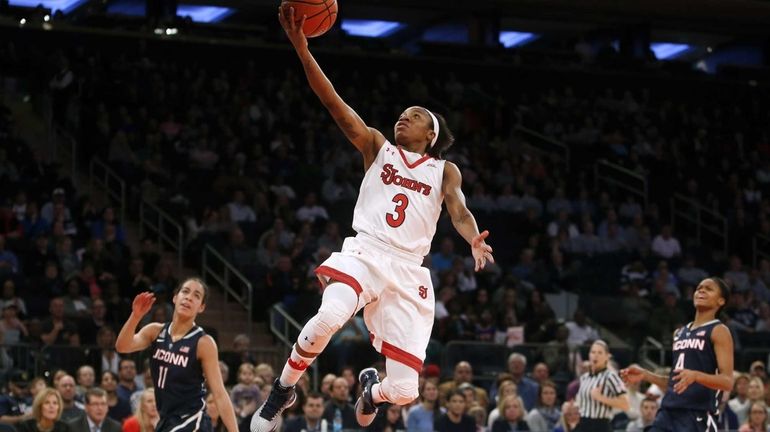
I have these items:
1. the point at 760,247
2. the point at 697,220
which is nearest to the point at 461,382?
the point at 697,220

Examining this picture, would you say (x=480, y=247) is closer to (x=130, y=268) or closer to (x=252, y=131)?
(x=130, y=268)

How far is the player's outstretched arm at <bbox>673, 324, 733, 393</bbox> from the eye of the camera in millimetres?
9820

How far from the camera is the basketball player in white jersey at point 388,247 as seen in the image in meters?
8.83

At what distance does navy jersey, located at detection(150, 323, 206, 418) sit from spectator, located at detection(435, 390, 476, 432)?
536 centimetres

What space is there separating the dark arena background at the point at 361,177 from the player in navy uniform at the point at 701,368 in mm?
4159

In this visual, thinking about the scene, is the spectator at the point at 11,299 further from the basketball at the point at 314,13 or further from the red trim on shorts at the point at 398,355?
the basketball at the point at 314,13

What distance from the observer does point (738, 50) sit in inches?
1296

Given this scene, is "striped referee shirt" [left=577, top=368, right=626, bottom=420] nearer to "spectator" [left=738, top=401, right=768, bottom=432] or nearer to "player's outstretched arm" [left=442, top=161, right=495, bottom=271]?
"spectator" [left=738, top=401, right=768, bottom=432]

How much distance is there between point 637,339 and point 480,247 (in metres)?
12.2

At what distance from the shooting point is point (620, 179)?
26734 millimetres

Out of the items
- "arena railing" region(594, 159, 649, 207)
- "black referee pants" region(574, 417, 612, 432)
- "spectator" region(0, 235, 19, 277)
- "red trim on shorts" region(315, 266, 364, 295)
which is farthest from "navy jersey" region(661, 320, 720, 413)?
"arena railing" region(594, 159, 649, 207)

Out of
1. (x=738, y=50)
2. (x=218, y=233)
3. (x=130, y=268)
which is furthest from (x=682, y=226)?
(x=130, y=268)

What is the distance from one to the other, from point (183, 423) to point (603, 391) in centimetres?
578

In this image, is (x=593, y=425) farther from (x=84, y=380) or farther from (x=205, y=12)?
(x=205, y=12)
